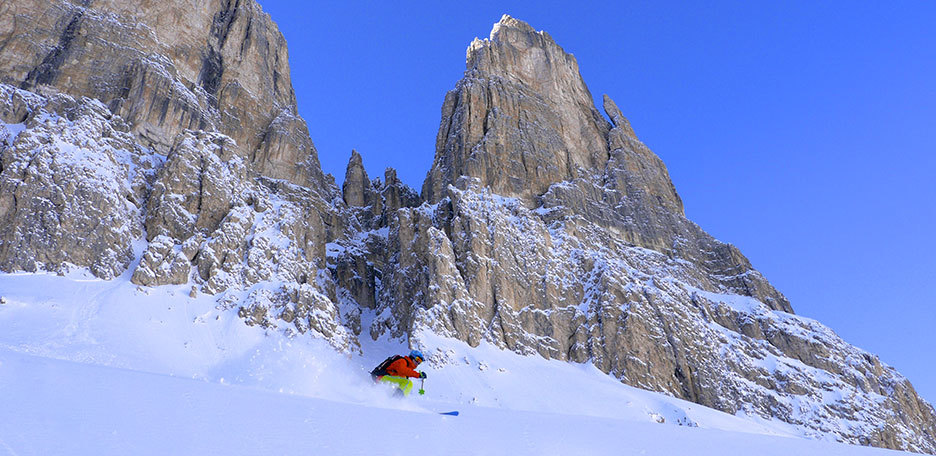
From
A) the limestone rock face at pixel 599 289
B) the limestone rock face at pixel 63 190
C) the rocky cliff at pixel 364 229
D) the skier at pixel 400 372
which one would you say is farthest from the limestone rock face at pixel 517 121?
the skier at pixel 400 372

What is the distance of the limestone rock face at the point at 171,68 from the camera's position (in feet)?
161

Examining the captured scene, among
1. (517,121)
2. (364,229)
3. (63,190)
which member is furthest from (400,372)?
(517,121)

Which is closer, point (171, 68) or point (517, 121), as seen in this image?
point (171, 68)

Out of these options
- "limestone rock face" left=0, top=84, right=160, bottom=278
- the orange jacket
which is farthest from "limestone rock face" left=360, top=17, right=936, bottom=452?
"limestone rock face" left=0, top=84, right=160, bottom=278

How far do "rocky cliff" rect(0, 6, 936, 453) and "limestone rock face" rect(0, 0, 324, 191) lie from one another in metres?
0.23

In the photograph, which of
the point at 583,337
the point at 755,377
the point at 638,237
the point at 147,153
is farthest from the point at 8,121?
the point at 755,377

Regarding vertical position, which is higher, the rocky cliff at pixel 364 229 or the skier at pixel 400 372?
the rocky cliff at pixel 364 229

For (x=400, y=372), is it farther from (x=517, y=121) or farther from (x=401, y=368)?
(x=517, y=121)

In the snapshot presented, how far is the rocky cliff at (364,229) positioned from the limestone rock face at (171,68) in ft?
0.77

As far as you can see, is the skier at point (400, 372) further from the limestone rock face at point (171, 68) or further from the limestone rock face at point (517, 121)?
the limestone rock face at point (517, 121)

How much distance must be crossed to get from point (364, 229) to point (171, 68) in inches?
1134

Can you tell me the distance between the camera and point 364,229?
65.3 meters

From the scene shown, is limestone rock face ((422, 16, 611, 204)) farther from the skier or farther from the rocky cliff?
the skier

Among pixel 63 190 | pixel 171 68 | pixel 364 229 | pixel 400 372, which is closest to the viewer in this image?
pixel 400 372
